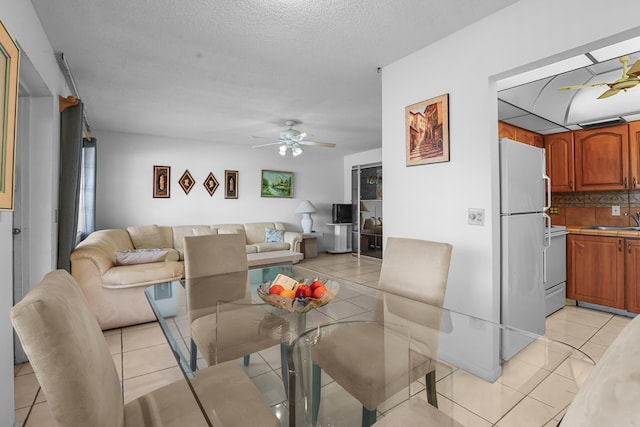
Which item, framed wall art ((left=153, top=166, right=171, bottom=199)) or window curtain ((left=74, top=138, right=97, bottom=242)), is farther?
framed wall art ((left=153, top=166, right=171, bottom=199))

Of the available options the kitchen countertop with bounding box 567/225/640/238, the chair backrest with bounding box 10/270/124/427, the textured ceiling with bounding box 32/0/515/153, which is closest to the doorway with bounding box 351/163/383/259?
the textured ceiling with bounding box 32/0/515/153

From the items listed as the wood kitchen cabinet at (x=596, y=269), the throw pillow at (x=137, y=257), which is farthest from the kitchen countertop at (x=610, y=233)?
the throw pillow at (x=137, y=257)

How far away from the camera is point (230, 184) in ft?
20.5

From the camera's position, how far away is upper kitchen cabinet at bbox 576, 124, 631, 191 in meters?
3.46

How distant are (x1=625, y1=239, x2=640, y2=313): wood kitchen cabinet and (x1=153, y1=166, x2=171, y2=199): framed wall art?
6.57 metres

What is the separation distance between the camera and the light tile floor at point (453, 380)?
941mm

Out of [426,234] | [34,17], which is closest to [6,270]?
[34,17]

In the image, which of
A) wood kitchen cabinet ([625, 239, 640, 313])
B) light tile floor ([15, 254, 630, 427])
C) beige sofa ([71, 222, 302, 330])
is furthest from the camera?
wood kitchen cabinet ([625, 239, 640, 313])

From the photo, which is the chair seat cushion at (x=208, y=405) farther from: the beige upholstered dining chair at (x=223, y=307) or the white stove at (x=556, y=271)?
the white stove at (x=556, y=271)

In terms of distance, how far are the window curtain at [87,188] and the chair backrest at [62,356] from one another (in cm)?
409

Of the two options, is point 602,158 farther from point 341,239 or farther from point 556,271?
point 341,239

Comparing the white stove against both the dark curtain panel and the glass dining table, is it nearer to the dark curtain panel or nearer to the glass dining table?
the glass dining table

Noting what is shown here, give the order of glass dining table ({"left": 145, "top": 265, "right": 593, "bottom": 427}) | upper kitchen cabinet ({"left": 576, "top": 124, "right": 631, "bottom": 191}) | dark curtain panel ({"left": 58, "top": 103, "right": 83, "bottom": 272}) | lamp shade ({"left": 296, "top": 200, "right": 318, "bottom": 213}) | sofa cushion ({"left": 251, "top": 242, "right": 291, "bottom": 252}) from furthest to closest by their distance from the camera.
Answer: lamp shade ({"left": 296, "top": 200, "right": 318, "bottom": 213}), sofa cushion ({"left": 251, "top": 242, "right": 291, "bottom": 252}), upper kitchen cabinet ({"left": 576, "top": 124, "right": 631, "bottom": 191}), dark curtain panel ({"left": 58, "top": 103, "right": 83, "bottom": 272}), glass dining table ({"left": 145, "top": 265, "right": 593, "bottom": 427})

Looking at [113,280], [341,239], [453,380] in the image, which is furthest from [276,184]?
[453,380]
